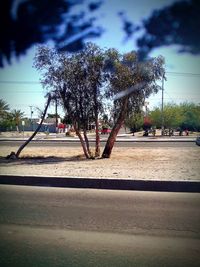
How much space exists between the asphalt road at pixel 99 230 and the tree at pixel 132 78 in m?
8.17

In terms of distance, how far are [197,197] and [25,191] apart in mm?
4069

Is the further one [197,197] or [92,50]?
[92,50]

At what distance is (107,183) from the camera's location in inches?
345

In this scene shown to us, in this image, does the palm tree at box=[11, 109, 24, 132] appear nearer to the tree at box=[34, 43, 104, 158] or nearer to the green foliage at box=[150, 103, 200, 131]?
the green foliage at box=[150, 103, 200, 131]

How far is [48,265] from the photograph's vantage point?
3.74 meters

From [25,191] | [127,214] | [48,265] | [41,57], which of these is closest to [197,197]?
[127,214]

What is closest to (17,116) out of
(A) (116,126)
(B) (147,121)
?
(B) (147,121)

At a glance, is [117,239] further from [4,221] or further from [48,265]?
[4,221]

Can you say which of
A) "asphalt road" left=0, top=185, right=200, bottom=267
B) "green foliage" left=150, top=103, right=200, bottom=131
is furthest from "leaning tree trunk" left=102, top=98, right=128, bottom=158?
"green foliage" left=150, top=103, right=200, bottom=131

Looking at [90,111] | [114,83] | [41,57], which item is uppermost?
[41,57]

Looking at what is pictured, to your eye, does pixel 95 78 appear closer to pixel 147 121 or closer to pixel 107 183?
pixel 107 183

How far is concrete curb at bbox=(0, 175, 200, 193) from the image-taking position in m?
8.41

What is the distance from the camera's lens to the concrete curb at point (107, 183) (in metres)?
8.41

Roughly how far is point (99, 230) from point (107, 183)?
380cm
